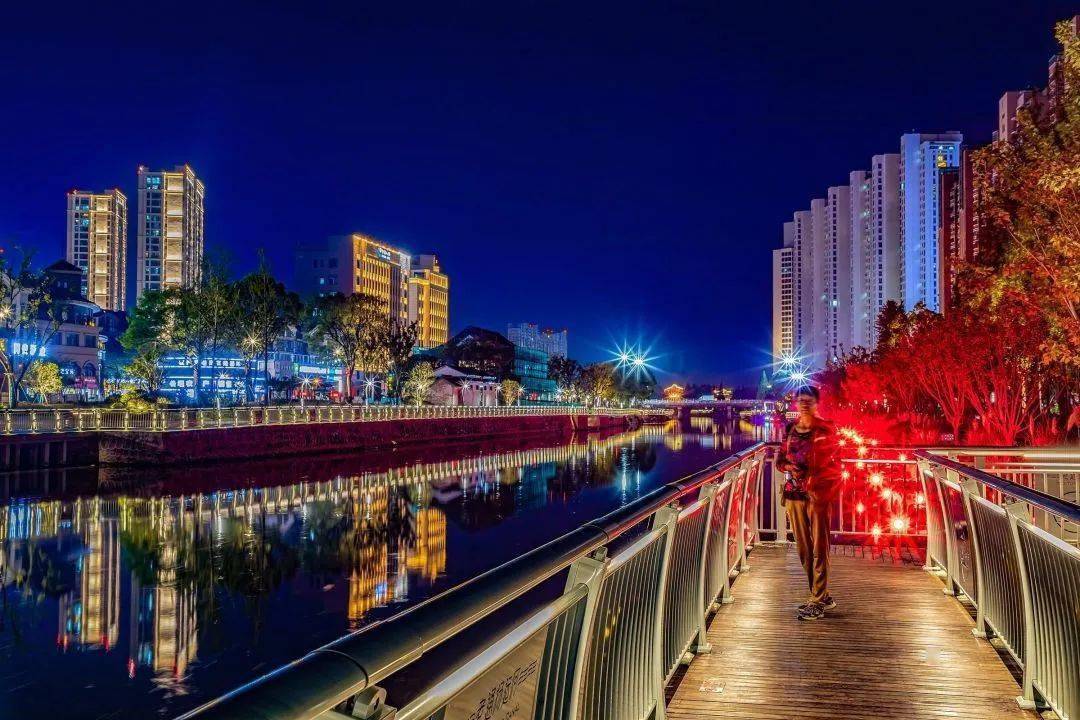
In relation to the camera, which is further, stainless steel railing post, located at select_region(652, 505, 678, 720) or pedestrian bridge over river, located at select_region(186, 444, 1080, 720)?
stainless steel railing post, located at select_region(652, 505, 678, 720)

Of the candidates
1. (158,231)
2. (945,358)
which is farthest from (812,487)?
(158,231)

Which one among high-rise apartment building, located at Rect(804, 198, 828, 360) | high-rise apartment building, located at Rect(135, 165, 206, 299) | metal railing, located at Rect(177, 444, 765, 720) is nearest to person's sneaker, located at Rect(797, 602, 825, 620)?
metal railing, located at Rect(177, 444, 765, 720)

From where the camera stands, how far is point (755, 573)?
9.25m

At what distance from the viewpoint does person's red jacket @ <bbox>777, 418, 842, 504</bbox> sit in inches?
285

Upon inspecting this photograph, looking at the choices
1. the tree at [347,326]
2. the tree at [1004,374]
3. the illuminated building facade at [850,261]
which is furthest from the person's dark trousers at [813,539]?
the illuminated building facade at [850,261]

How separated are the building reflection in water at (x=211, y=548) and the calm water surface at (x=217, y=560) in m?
0.06

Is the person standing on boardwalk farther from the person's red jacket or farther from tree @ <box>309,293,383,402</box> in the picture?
tree @ <box>309,293,383,402</box>

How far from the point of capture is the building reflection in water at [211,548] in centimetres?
1578

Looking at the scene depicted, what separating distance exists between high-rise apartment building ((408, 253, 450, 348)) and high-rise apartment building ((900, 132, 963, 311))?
94.4 m

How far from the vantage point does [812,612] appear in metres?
7.22

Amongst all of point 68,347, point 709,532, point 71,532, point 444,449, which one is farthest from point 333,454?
point 68,347

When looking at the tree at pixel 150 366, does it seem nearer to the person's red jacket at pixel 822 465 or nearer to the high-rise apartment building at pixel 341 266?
the person's red jacket at pixel 822 465

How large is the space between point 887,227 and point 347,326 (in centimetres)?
9394

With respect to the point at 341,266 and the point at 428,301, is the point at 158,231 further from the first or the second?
the point at 341,266
